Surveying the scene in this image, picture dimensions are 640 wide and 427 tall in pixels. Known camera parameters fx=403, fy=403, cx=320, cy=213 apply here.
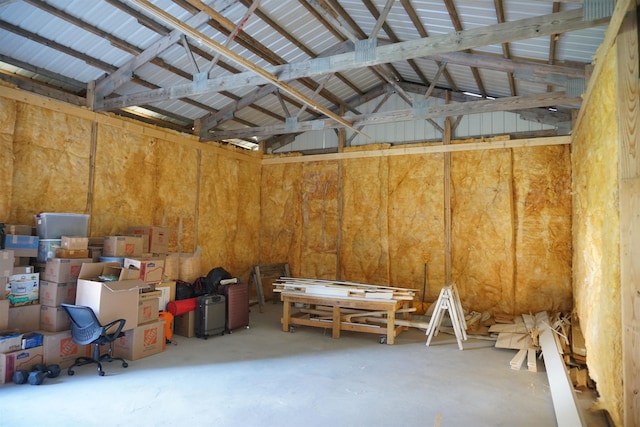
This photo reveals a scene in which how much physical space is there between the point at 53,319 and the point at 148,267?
1.24 meters

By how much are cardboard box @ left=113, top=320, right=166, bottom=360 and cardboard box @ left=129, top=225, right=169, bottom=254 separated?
167 cm

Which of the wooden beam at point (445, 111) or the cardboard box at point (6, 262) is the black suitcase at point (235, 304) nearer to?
the cardboard box at point (6, 262)

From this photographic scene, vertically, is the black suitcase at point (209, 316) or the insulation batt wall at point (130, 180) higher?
the insulation batt wall at point (130, 180)

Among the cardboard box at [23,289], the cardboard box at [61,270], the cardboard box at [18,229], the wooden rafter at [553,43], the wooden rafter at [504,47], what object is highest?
the wooden rafter at [504,47]

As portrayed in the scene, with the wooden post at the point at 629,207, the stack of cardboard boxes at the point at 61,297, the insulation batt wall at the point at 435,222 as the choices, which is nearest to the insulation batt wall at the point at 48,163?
the stack of cardboard boxes at the point at 61,297

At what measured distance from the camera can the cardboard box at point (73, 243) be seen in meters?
5.23

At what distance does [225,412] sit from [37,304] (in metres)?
3.03

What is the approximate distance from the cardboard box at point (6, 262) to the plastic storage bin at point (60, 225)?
0.65 m

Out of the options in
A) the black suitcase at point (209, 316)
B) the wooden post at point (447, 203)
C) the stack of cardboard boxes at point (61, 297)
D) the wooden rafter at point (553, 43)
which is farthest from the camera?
the wooden post at point (447, 203)

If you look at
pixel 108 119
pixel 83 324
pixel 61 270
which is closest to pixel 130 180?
pixel 108 119

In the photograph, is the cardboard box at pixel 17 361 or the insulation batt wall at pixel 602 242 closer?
the insulation batt wall at pixel 602 242

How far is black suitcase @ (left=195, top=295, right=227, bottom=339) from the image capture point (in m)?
6.32

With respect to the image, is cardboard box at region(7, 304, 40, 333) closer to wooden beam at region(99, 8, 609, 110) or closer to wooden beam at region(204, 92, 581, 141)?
wooden beam at region(99, 8, 609, 110)

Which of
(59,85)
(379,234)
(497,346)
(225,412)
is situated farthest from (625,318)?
(59,85)
